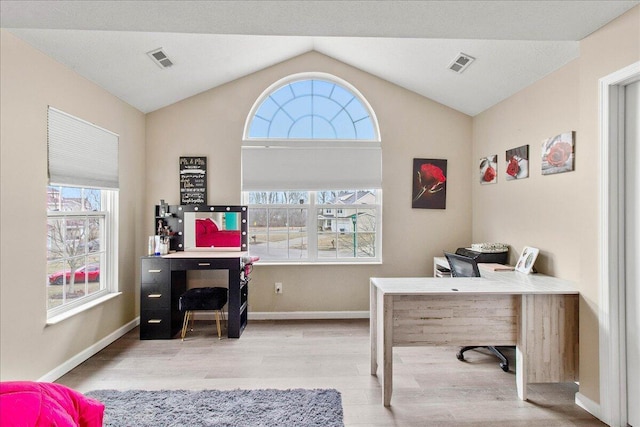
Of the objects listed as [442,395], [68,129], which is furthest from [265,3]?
[442,395]

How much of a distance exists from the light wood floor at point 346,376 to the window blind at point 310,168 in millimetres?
→ 1721

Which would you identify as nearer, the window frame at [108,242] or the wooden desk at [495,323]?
the wooden desk at [495,323]

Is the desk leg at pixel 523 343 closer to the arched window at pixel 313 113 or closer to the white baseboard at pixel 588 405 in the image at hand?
the white baseboard at pixel 588 405

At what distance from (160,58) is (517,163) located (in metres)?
3.57

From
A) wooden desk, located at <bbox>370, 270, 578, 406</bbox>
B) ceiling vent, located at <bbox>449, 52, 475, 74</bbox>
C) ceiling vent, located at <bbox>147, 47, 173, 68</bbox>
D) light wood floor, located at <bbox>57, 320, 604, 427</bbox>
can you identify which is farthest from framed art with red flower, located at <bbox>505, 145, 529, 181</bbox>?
ceiling vent, located at <bbox>147, 47, 173, 68</bbox>

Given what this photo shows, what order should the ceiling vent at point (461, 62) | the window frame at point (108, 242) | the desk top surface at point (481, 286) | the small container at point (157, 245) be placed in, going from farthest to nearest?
the small container at point (157, 245) < the window frame at point (108, 242) < the ceiling vent at point (461, 62) < the desk top surface at point (481, 286)

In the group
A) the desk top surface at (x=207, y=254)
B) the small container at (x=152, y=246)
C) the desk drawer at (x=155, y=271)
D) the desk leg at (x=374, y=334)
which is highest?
the small container at (x=152, y=246)

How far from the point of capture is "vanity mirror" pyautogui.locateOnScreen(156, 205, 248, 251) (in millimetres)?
4098

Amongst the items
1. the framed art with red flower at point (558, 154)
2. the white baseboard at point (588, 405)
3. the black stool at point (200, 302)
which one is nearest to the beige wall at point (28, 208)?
the black stool at point (200, 302)

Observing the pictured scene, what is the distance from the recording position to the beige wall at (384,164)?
4234 millimetres

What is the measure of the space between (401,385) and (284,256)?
2.16 m

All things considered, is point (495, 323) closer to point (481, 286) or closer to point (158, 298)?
point (481, 286)

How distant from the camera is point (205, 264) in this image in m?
3.65

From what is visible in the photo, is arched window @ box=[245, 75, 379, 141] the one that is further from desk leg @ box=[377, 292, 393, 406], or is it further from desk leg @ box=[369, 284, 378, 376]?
desk leg @ box=[377, 292, 393, 406]
